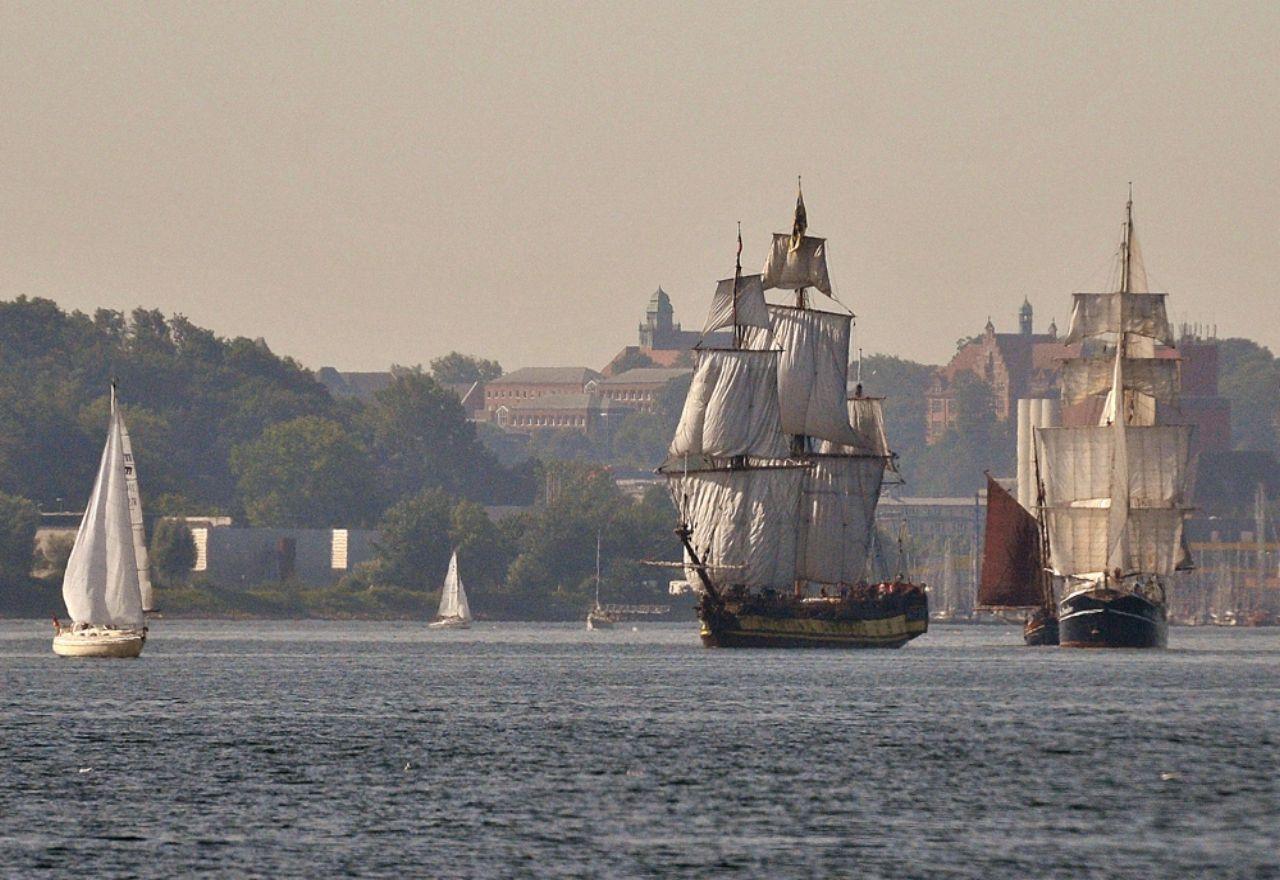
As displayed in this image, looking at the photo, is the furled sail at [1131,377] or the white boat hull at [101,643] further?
the furled sail at [1131,377]

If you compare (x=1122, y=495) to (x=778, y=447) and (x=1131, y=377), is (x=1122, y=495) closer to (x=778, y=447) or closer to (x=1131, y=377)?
(x=1131, y=377)

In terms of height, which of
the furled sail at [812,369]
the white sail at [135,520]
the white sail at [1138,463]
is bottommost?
the white sail at [135,520]

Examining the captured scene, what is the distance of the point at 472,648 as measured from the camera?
192500 millimetres

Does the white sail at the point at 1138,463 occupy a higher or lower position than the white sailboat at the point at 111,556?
higher

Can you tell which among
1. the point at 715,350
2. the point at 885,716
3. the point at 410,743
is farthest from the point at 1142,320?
the point at 410,743

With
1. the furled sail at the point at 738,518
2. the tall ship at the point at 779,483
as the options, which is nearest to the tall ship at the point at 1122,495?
the tall ship at the point at 779,483

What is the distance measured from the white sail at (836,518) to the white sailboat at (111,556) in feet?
181

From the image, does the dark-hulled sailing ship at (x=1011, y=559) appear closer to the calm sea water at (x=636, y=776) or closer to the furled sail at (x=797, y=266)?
the furled sail at (x=797, y=266)

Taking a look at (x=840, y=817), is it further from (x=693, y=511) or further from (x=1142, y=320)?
(x=1142, y=320)

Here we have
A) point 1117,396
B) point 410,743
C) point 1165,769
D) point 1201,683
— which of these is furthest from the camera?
point 1117,396

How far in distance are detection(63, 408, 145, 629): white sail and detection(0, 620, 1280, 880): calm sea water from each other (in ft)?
11.4

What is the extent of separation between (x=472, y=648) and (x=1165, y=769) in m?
111

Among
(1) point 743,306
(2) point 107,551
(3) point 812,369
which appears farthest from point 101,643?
(3) point 812,369

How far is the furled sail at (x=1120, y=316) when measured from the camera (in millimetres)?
192375
